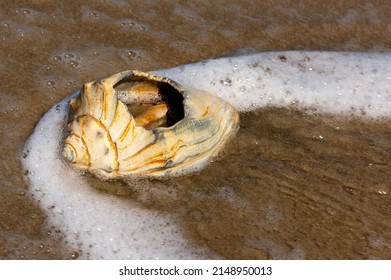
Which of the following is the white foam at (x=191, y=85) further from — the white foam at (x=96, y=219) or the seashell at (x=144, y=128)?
the seashell at (x=144, y=128)

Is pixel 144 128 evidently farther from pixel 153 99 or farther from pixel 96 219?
pixel 96 219

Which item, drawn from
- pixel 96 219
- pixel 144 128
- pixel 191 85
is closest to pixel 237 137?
pixel 191 85

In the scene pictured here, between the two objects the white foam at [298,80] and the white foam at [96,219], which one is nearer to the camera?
the white foam at [96,219]

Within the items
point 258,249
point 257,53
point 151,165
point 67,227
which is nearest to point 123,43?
point 257,53

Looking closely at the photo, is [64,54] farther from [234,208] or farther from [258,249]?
[258,249]

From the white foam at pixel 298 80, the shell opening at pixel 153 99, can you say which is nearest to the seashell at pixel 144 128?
the shell opening at pixel 153 99
